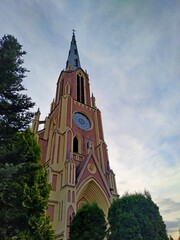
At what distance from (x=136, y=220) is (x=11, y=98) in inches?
351

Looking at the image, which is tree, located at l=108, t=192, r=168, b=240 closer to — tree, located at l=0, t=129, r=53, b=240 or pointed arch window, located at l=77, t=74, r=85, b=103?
tree, located at l=0, t=129, r=53, b=240

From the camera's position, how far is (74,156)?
22.5m

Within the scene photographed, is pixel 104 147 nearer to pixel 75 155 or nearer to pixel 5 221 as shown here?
pixel 75 155

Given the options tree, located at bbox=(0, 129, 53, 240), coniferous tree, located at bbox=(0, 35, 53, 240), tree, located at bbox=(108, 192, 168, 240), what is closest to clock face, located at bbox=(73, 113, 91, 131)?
tree, located at bbox=(108, 192, 168, 240)

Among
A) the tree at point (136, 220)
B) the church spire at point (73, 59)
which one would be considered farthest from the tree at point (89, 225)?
the church spire at point (73, 59)

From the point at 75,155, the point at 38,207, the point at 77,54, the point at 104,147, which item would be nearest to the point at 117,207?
the point at 38,207

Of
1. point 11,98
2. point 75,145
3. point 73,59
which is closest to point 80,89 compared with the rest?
point 73,59

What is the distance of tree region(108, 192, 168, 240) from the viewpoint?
1012 centimetres

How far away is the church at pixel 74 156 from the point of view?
1761 cm

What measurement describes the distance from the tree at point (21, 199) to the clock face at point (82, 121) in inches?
682

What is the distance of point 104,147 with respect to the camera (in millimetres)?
25906

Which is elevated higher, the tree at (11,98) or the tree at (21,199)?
the tree at (11,98)

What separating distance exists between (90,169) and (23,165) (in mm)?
14107

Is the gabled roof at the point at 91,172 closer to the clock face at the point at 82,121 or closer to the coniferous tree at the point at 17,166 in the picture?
the clock face at the point at 82,121
